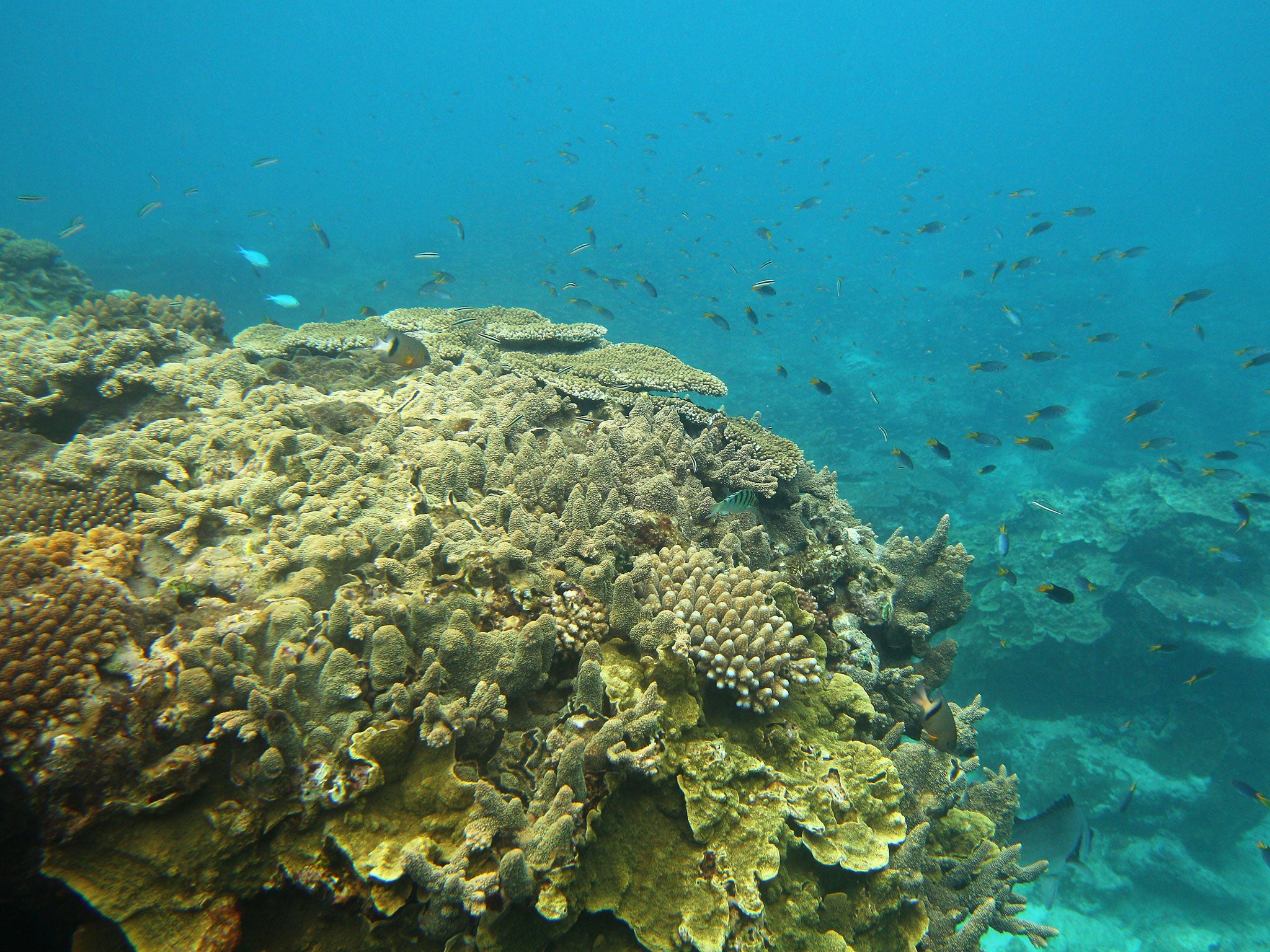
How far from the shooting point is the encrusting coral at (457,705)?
1.97m

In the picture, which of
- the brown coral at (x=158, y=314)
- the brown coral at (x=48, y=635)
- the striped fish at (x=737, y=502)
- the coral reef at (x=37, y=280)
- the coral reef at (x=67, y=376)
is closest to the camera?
the brown coral at (x=48, y=635)

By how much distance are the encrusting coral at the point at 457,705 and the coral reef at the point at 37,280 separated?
1006cm

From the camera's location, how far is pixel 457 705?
235 cm

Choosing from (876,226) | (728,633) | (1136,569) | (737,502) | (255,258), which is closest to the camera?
(728,633)

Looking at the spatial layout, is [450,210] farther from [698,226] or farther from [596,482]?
[596,482]

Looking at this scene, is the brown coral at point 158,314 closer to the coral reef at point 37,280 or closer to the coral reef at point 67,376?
the coral reef at point 67,376

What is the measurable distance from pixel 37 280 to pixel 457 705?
Result: 1727cm

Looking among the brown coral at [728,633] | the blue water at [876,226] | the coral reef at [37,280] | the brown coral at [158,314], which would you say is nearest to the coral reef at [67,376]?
the brown coral at [158,314]

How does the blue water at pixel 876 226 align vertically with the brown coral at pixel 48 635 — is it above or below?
above

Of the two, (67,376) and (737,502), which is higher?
(737,502)

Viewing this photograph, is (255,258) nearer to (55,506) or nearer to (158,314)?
(158,314)

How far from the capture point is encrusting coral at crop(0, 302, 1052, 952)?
6.45 ft

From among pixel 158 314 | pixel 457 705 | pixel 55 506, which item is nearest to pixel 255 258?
pixel 158 314

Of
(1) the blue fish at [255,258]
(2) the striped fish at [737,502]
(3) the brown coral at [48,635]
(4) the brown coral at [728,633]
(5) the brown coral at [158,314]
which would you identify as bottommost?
(3) the brown coral at [48,635]
